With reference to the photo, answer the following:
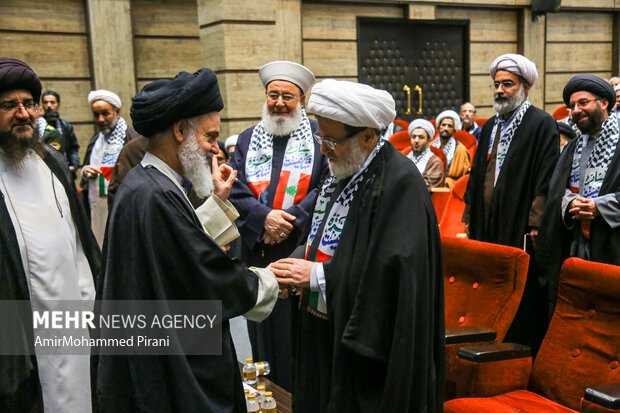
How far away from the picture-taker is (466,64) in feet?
30.9

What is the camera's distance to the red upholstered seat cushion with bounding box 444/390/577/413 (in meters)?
2.32

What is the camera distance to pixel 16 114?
2293 millimetres

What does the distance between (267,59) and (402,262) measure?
5.53 metres

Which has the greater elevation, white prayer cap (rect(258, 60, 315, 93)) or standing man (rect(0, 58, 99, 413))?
white prayer cap (rect(258, 60, 315, 93))

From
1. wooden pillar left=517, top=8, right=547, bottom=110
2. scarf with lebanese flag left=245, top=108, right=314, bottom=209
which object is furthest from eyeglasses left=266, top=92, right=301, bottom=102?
wooden pillar left=517, top=8, right=547, bottom=110

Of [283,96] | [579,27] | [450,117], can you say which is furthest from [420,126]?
[579,27]

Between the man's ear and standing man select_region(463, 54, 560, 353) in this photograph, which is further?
standing man select_region(463, 54, 560, 353)

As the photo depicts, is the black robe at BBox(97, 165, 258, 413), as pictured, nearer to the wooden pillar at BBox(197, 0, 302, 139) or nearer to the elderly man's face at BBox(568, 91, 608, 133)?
the elderly man's face at BBox(568, 91, 608, 133)

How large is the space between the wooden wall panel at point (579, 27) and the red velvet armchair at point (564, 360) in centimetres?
845

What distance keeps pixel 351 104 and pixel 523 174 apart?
220 centimetres

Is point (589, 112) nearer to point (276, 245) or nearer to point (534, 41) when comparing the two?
point (276, 245)

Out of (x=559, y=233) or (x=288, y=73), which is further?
(x=559, y=233)

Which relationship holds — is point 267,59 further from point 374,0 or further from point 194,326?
point 194,326

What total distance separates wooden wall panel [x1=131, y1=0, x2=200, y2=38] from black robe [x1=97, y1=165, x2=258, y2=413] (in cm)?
673
